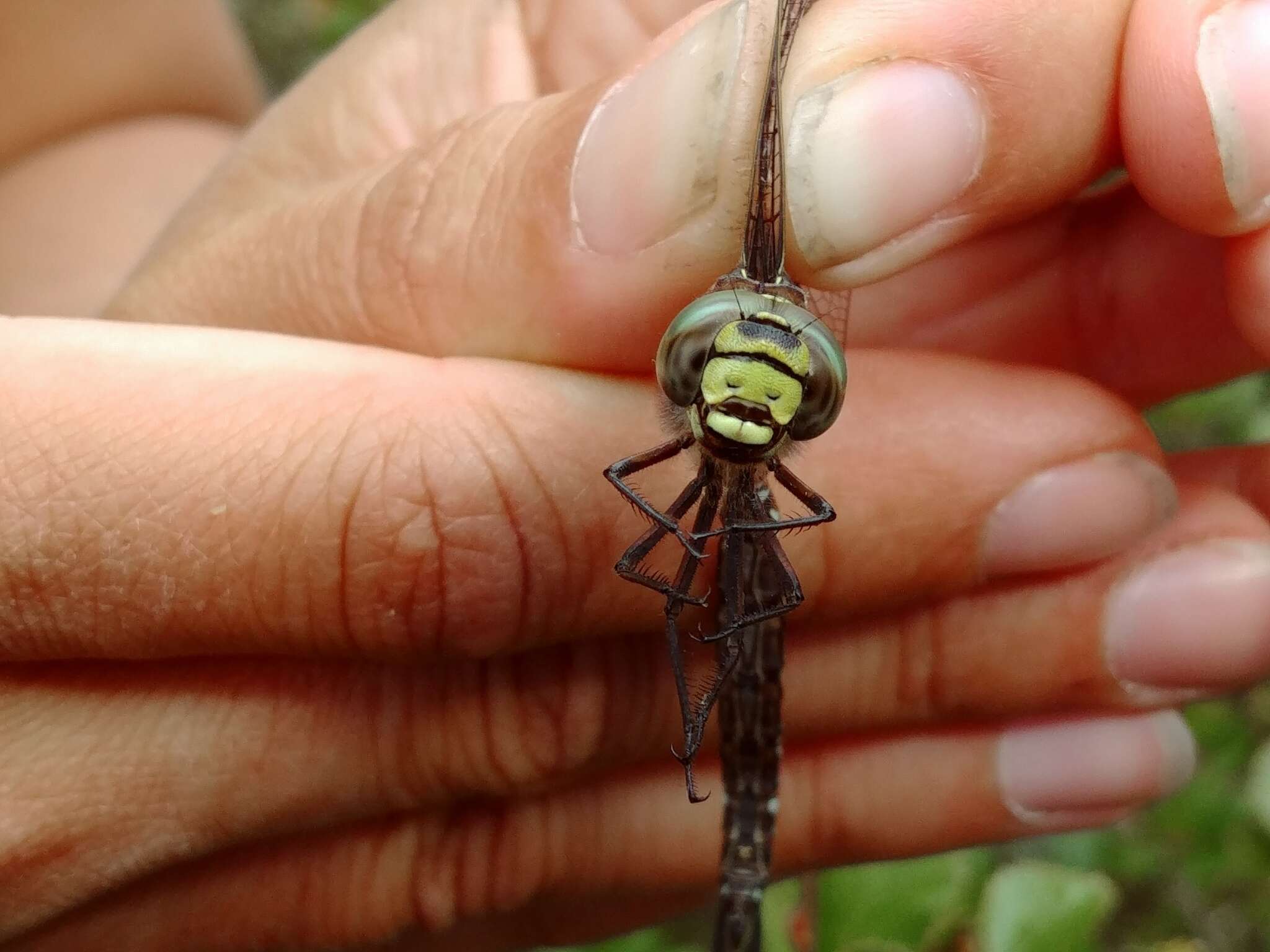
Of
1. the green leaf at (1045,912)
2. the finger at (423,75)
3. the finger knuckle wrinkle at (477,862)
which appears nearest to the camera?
the green leaf at (1045,912)

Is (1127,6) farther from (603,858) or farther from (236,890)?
(236,890)

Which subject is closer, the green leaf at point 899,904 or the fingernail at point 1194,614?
the green leaf at point 899,904

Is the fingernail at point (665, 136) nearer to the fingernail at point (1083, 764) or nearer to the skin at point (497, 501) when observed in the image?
the skin at point (497, 501)

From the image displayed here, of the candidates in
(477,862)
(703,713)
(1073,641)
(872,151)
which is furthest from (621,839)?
(872,151)

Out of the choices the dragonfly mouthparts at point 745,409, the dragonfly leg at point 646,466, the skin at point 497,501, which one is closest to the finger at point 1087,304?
the skin at point 497,501

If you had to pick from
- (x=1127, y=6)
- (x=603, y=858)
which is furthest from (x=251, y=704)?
(x=1127, y=6)

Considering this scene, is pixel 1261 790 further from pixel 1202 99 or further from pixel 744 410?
pixel 744 410

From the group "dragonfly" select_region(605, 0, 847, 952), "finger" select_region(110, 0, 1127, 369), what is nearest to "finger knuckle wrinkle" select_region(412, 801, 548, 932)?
"dragonfly" select_region(605, 0, 847, 952)
